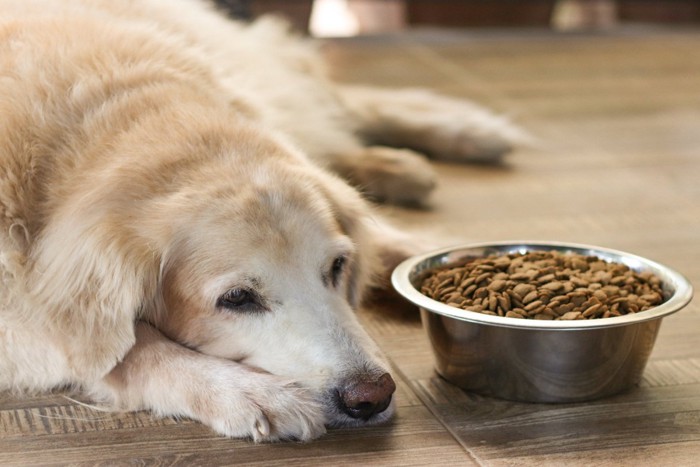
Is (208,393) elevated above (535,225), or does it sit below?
above

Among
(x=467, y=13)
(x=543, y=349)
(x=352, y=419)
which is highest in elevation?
(x=543, y=349)

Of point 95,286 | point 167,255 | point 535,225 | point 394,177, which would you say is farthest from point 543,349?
point 394,177

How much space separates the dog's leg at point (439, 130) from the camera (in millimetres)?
3957

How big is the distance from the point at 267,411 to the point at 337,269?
14.9 inches

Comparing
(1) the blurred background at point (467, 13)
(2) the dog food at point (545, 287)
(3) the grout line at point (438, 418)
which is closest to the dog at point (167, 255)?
(3) the grout line at point (438, 418)

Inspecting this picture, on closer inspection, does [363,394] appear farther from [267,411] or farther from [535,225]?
[535,225]

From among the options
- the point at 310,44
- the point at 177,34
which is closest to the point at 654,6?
the point at 310,44

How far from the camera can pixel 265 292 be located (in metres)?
1.97

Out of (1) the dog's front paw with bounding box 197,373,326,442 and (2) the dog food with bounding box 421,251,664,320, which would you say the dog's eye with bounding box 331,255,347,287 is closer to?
→ (2) the dog food with bounding box 421,251,664,320

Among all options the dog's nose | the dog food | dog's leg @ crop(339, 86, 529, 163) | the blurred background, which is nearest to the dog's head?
the dog's nose

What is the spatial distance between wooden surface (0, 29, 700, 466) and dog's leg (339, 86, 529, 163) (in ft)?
0.30

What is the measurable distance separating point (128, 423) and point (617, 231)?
1.78 metres

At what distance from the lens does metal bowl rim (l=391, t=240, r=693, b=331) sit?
6.39ft

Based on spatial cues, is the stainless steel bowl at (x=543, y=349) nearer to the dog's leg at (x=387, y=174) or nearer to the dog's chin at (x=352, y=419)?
the dog's chin at (x=352, y=419)
